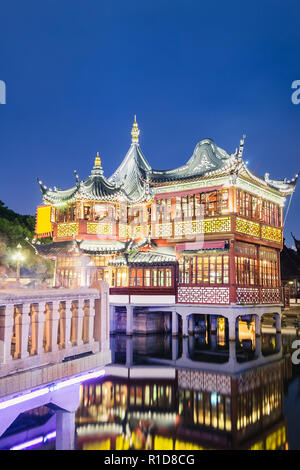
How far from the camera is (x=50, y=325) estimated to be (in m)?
7.33

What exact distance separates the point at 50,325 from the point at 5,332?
1.19 metres

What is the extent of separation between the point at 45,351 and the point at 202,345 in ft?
49.8

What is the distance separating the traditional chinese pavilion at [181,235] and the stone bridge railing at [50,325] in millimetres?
12799

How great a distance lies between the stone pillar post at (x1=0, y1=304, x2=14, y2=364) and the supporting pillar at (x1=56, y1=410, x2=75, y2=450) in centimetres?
226

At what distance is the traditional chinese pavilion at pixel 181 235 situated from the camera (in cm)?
2167

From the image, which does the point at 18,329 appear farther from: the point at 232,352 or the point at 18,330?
the point at 232,352

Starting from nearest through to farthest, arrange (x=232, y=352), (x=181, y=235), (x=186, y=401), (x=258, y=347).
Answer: (x=186, y=401) < (x=232, y=352) < (x=258, y=347) < (x=181, y=235)

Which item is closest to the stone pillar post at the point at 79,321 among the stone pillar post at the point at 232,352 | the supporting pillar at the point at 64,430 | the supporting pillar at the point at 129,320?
the supporting pillar at the point at 64,430

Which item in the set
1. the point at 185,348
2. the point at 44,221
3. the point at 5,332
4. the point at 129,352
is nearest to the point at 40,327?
the point at 5,332

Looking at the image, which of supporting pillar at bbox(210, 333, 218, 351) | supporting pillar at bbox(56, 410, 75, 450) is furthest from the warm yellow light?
supporting pillar at bbox(56, 410, 75, 450)

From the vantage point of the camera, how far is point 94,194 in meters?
25.9

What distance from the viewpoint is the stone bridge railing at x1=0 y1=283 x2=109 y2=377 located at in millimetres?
6309
